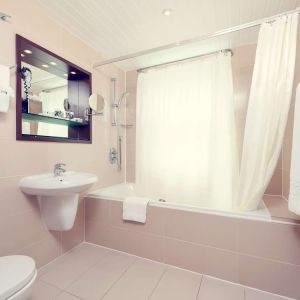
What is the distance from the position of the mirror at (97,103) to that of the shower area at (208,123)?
235 mm

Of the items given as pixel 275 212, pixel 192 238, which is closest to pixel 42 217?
pixel 192 238

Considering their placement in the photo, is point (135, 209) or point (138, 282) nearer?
point (138, 282)

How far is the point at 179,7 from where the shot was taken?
58.7 inches

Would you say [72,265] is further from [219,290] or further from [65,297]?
[219,290]

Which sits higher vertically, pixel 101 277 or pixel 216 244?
pixel 216 244

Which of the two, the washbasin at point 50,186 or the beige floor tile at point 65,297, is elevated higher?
the washbasin at point 50,186

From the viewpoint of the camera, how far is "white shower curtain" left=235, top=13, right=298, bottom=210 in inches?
50.2

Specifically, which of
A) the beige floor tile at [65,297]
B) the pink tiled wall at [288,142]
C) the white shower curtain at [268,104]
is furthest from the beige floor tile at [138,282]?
the pink tiled wall at [288,142]

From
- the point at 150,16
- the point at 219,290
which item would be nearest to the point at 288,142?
the point at 219,290

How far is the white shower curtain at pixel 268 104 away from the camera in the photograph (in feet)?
4.18

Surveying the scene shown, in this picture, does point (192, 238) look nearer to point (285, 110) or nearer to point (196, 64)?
point (285, 110)

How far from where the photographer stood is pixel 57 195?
1.34 m

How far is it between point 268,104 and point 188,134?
802 mm

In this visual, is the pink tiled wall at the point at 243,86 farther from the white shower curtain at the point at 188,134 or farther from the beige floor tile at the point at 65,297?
the beige floor tile at the point at 65,297
